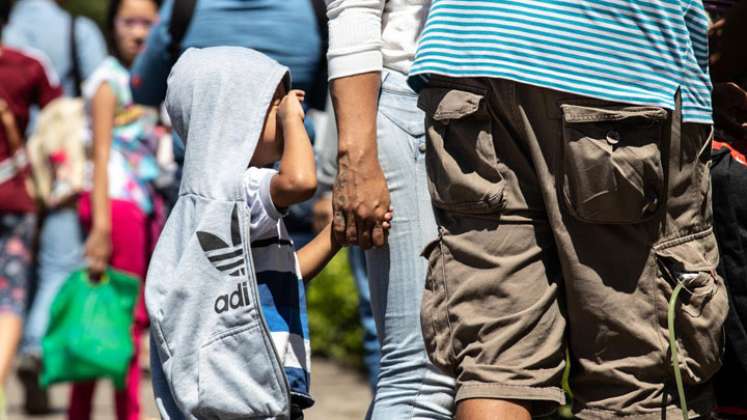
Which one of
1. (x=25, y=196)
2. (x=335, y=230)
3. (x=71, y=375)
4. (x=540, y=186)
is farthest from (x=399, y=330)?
(x=25, y=196)

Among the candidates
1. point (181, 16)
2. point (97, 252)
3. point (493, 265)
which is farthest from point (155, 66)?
point (493, 265)

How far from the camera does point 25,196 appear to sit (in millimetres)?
6102

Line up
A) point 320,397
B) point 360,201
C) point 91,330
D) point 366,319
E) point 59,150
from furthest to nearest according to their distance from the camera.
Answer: point 320,397, point 59,150, point 91,330, point 366,319, point 360,201

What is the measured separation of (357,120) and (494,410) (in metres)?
0.70

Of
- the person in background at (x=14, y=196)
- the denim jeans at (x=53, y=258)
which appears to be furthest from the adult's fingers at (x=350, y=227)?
the denim jeans at (x=53, y=258)

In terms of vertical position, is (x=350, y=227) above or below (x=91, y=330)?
above

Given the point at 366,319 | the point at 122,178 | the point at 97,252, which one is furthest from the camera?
the point at 122,178

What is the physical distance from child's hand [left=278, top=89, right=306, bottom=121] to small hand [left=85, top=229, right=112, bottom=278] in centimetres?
257

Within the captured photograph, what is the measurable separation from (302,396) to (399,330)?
311 mm

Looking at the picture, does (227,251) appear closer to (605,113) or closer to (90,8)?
(605,113)

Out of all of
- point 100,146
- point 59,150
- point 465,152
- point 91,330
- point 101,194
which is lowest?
point 91,330

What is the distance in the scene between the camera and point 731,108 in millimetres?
3389

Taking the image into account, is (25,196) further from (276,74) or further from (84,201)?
(276,74)

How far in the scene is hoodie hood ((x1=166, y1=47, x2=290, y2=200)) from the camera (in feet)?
10.7
